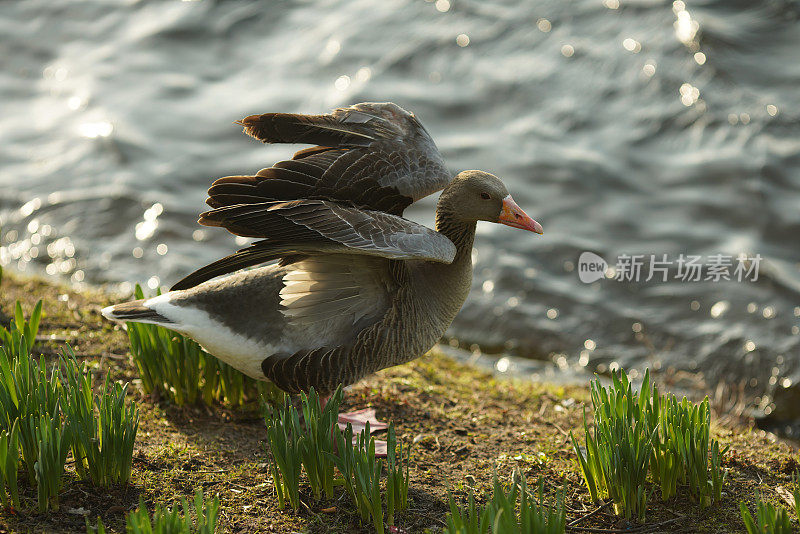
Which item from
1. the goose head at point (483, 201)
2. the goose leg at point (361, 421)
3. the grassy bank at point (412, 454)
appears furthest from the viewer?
the goose leg at point (361, 421)

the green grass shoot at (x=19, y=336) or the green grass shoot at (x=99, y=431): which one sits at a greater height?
the green grass shoot at (x=19, y=336)

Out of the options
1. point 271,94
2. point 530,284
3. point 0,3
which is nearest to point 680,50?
point 530,284

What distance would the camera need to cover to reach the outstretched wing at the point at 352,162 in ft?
14.3

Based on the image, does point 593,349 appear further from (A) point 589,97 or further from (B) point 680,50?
(B) point 680,50

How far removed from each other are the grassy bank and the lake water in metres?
1.56

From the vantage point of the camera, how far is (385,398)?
5.26 meters

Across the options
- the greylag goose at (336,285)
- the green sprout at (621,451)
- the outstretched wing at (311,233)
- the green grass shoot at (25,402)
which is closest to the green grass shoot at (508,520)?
the green sprout at (621,451)

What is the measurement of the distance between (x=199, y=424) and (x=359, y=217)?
1.70 metres

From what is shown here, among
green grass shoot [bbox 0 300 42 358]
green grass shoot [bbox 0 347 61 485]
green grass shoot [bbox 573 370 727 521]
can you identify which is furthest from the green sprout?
green grass shoot [bbox 0 300 42 358]

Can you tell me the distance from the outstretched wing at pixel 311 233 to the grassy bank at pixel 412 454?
1.01m

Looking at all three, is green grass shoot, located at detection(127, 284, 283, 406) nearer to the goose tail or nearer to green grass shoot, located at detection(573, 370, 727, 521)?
the goose tail

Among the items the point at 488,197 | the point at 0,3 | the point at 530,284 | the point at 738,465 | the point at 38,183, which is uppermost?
the point at 0,3

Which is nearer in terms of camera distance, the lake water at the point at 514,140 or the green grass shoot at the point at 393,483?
the green grass shoot at the point at 393,483

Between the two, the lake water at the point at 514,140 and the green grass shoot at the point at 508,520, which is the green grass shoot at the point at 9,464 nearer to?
the green grass shoot at the point at 508,520
